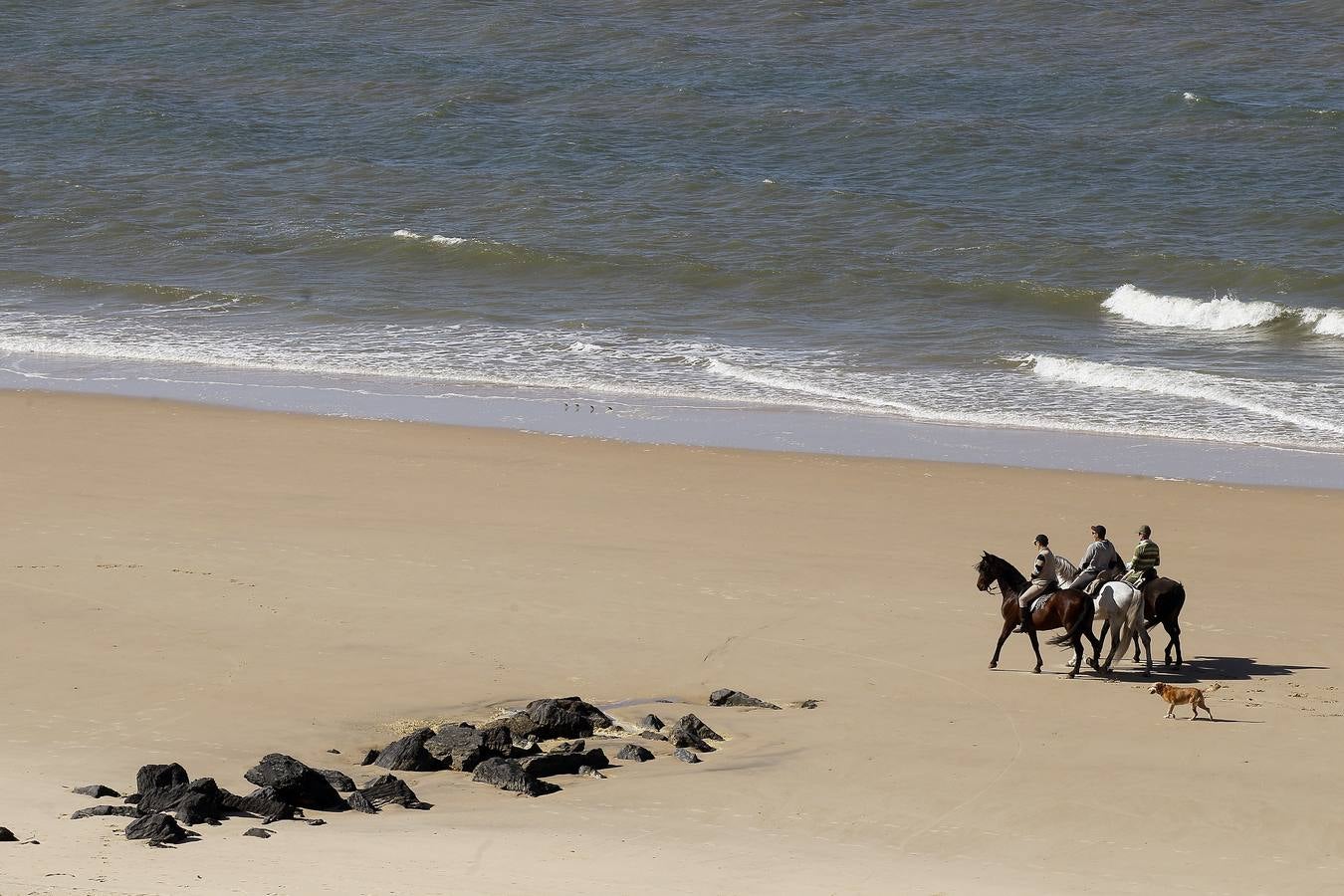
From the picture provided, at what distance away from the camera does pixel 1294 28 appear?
4631 centimetres

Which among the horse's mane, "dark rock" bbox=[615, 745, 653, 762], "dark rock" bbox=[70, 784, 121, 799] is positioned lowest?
"dark rock" bbox=[70, 784, 121, 799]

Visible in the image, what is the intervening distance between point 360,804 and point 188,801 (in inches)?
41.6

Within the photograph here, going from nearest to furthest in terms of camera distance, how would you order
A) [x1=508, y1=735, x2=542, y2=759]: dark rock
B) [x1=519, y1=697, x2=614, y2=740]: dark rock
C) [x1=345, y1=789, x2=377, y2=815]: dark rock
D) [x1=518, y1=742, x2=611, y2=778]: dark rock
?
[x1=345, y1=789, x2=377, y2=815]: dark rock
[x1=518, y1=742, x2=611, y2=778]: dark rock
[x1=508, y1=735, x2=542, y2=759]: dark rock
[x1=519, y1=697, x2=614, y2=740]: dark rock

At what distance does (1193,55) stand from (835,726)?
3714 cm

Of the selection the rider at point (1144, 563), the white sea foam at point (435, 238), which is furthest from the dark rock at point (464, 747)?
the white sea foam at point (435, 238)

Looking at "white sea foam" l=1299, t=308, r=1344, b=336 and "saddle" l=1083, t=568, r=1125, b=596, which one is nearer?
"saddle" l=1083, t=568, r=1125, b=596

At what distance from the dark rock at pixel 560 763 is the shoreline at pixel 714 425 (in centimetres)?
964

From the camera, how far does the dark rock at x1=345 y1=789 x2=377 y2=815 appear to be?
10062 mm

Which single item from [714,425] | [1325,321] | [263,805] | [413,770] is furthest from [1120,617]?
[1325,321]

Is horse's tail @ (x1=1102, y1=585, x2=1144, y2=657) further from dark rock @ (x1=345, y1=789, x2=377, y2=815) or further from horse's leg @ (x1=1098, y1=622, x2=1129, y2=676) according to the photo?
dark rock @ (x1=345, y1=789, x2=377, y2=815)

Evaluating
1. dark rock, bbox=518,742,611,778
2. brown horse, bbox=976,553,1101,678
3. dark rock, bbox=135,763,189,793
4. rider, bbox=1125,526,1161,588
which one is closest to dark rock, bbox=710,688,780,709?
dark rock, bbox=518,742,611,778

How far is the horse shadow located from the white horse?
0.71 feet

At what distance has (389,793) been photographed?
33.7 ft

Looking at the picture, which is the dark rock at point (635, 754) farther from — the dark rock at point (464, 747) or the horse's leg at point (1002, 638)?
the horse's leg at point (1002, 638)
